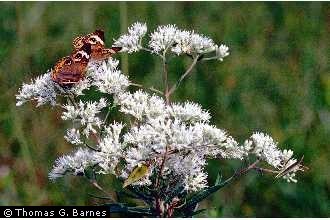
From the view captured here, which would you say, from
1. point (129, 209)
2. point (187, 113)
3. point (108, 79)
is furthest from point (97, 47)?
point (129, 209)

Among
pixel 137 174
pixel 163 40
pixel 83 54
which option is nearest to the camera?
pixel 137 174

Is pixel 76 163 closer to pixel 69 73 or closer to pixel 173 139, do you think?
pixel 69 73

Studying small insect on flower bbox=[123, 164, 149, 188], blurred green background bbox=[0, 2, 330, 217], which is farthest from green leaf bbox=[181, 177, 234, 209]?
blurred green background bbox=[0, 2, 330, 217]

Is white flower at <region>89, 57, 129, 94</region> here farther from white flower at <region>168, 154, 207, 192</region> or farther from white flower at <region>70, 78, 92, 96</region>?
white flower at <region>168, 154, 207, 192</region>

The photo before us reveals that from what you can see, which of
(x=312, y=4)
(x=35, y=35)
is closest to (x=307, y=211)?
(x=312, y=4)

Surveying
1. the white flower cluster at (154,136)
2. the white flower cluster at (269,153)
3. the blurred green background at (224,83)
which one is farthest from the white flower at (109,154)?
the blurred green background at (224,83)

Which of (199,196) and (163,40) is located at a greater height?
(163,40)
